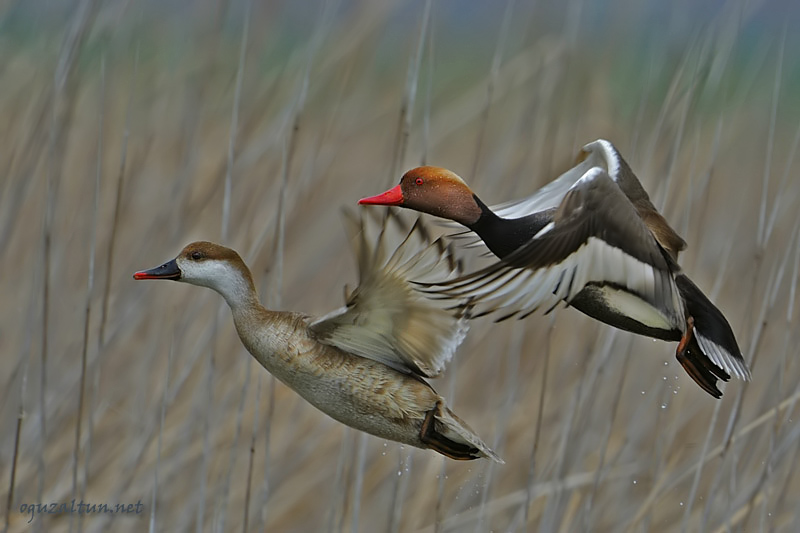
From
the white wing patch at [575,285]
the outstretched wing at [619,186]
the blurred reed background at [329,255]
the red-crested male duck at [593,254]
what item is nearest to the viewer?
the white wing patch at [575,285]

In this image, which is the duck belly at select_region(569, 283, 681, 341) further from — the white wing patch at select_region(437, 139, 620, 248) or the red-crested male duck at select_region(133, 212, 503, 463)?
the white wing patch at select_region(437, 139, 620, 248)

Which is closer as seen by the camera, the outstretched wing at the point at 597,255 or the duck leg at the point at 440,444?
the outstretched wing at the point at 597,255

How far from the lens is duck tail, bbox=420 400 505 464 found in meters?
0.98

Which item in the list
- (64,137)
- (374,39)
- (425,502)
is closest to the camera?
(64,137)

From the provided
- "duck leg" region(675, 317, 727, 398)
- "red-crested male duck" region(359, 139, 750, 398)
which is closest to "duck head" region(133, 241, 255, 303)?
"red-crested male duck" region(359, 139, 750, 398)

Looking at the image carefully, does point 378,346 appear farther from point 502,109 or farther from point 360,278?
point 502,109

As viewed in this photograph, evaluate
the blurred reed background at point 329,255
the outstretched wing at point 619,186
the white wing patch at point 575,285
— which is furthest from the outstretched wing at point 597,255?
the blurred reed background at point 329,255

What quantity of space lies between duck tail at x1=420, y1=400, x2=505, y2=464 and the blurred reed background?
0.33 meters

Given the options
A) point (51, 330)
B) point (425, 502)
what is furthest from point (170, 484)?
point (425, 502)

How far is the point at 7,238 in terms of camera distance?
1.57 m

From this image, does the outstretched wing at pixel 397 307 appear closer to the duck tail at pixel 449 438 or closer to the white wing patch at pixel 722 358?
the duck tail at pixel 449 438

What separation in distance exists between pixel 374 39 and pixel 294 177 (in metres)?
0.38

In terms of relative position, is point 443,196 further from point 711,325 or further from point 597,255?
point 711,325

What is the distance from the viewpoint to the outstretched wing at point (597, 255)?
0.87 meters
